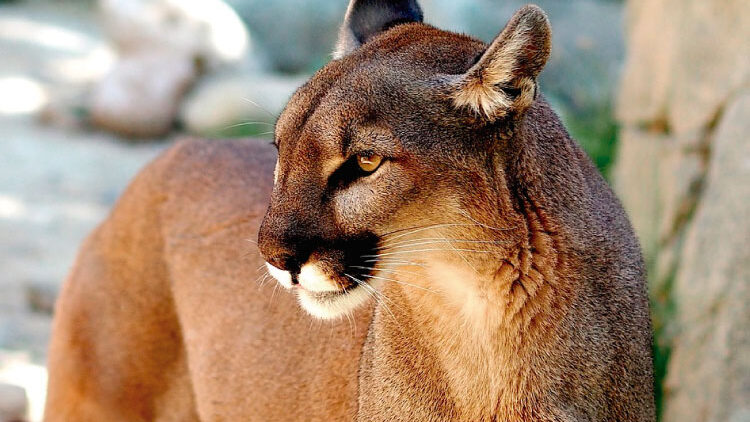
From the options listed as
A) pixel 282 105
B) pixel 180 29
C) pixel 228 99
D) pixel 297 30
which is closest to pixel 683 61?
pixel 282 105

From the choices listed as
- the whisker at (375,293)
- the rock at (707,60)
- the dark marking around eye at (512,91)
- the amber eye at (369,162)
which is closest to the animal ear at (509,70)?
the dark marking around eye at (512,91)

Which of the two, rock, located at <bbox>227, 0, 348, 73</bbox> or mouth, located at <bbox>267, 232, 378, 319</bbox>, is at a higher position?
mouth, located at <bbox>267, 232, 378, 319</bbox>

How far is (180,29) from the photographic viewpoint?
1305 centimetres

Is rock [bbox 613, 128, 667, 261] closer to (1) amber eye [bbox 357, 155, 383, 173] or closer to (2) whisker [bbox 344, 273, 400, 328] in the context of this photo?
(2) whisker [bbox 344, 273, 400, 328]

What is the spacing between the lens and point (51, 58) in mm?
14953

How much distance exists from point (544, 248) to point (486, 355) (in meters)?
0.43

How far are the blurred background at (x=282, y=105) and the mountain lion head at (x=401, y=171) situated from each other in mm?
1152

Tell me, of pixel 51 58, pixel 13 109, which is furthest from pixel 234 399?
pixel 51 58

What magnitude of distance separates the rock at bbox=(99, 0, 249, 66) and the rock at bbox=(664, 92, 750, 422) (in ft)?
27.7

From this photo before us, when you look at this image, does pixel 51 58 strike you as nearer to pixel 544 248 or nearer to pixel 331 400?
pixel 331 400

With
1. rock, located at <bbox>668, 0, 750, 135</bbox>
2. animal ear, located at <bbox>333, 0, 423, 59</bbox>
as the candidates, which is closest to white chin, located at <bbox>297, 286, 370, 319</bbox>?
animal ear, located at <bbox>333, 0, 423, 59</bbox>

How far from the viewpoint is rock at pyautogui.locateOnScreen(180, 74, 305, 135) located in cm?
1167

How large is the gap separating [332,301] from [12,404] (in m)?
3.55

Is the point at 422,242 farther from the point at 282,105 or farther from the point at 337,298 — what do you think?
the point at 282,105
